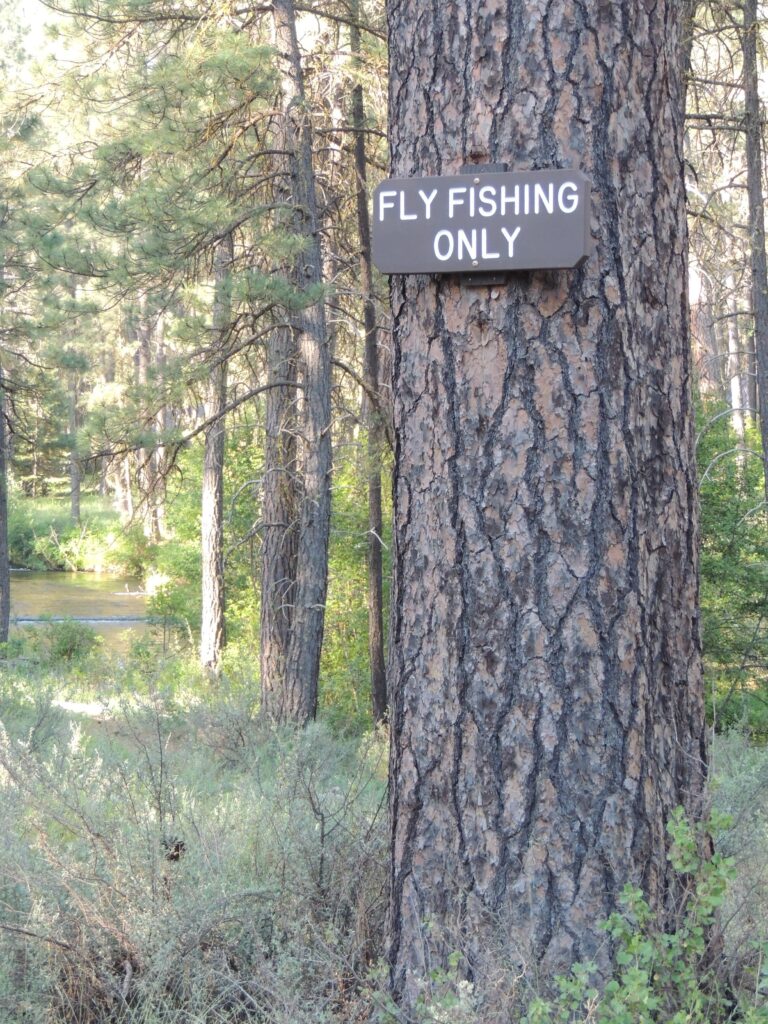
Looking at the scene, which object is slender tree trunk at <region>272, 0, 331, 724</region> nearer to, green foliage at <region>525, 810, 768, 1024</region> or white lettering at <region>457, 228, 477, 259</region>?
white lettering at <region>457, 228, 477, 259</region>

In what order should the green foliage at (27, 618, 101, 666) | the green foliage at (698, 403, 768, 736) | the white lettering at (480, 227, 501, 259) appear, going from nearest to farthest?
1. the white lettering at (480, 227, 501, 259)
2. the green foliage at (698, 403, 768, 736)
3. the green foliage at (27, 618, 101, 666)

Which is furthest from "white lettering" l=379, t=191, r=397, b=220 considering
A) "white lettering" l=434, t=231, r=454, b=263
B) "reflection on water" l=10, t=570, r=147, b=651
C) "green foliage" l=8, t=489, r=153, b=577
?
"green foliage" l=8, t=489, r=153, b=577

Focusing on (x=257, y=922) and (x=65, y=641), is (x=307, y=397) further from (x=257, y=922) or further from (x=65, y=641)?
(x=65, y=641)

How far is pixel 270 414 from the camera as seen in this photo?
492 inches

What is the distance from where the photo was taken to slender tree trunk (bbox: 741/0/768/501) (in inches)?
412

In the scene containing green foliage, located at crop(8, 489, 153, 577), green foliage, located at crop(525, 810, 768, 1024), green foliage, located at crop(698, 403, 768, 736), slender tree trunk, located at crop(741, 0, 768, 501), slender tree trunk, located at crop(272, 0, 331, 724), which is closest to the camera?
green foliage, located at crop(525, 810, 768, 1024)

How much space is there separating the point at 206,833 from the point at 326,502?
22.8 feet

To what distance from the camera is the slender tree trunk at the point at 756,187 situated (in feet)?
34.4

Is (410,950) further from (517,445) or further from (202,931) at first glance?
(517,445)

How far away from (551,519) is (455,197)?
2.60 ft

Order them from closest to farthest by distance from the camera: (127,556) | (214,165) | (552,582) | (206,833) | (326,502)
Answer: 1. (552,582)
2. (206,833)
3. (214,165)
4. (326,502)
5. (127,556)

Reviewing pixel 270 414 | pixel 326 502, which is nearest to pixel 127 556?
pixel 270 414

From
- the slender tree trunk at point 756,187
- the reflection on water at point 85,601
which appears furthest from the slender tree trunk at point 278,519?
the reflection on water at point 85,601

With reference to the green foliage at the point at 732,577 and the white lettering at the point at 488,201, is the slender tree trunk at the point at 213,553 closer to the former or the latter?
the green foliage at the point at 732,577
